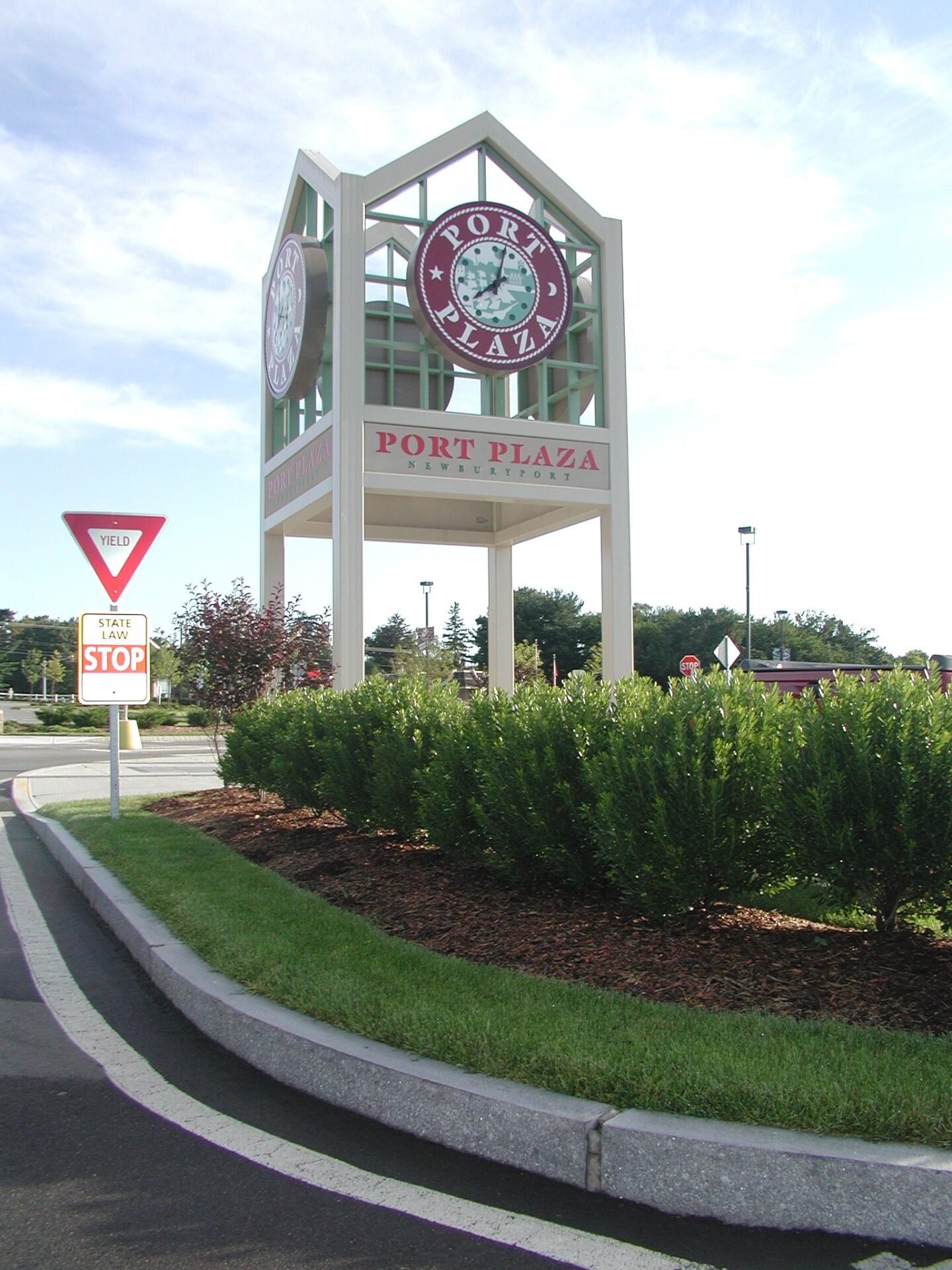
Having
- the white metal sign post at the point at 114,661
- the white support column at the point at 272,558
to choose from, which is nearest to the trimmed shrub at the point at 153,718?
the white support column at the point at 272,558

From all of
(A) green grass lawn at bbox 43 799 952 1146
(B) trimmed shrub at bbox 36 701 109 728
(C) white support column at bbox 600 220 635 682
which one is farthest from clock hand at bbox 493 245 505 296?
(B) trimmed shrub at bbox 36 701 109 728

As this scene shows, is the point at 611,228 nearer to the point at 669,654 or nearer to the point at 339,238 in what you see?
the point at 339,238

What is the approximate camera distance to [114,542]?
10.8 meters

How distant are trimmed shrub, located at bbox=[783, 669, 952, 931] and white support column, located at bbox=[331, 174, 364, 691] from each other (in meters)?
11.0

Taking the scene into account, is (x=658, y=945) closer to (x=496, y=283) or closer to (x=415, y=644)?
(x=496, y=283)

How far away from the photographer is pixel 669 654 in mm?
90750

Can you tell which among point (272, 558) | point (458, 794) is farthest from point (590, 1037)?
point (272, 558)

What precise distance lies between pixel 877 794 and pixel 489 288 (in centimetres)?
1391

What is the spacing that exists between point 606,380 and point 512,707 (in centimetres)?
1200

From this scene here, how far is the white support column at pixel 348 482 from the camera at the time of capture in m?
16.1

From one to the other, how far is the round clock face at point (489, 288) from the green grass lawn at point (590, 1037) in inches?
487

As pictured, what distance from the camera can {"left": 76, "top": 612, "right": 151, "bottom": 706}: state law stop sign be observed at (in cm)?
1057

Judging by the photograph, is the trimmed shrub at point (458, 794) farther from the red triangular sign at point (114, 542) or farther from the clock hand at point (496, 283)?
the clock hand at point (496, 283)

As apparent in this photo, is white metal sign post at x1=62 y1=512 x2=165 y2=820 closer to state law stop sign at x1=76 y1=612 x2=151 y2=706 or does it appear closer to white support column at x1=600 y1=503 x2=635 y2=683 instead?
state law stop sign at x1=76 y1=612 x2=151 y2=706
